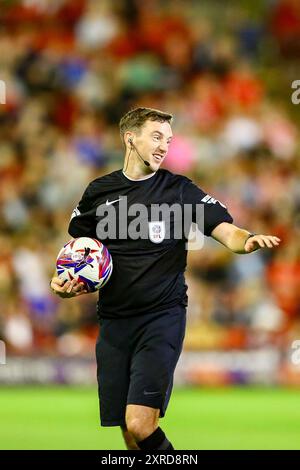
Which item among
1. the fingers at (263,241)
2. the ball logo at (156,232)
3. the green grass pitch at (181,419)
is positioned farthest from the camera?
the green grass pitch at (181,419)

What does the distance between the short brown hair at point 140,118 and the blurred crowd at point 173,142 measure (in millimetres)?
6535

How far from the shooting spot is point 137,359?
6512 millimetres

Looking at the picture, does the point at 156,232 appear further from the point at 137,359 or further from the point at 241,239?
the point at 137,359

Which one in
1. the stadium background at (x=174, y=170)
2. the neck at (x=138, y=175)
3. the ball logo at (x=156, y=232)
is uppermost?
the stadium background at (x=174, y=170)

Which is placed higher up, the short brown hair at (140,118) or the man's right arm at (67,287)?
the short brown hair at (140,118)

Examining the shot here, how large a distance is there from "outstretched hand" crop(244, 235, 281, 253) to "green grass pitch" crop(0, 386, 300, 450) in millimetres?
2651

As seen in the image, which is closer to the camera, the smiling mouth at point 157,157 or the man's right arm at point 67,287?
the man's right arm at point 67,287

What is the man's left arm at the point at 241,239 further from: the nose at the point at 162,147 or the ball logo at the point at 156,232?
the nose at the point at 162,147

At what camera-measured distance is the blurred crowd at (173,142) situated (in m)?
13.7

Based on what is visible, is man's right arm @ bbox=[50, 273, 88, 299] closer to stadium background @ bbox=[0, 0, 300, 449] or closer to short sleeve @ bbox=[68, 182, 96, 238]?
short sleeve @ bbox=[68, 182, 96, 238]

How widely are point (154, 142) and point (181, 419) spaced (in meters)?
4.61

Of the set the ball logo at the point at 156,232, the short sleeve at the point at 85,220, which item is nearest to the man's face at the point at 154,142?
the ball logo at the point at 156,232

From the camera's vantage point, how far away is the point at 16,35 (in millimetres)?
17125

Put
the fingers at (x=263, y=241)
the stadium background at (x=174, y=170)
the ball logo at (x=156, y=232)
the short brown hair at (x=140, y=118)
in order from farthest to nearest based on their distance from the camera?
the stadium background at (x=174, y=170)
the short brown hair at (x=140, y=118)
the ball logo at (x=156, y=232)
the fingers at (x=263, y=241)
